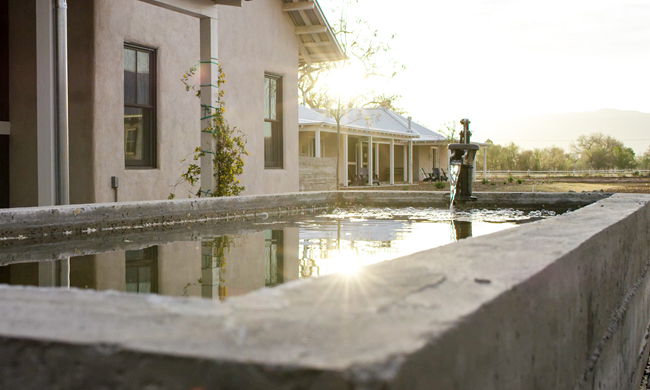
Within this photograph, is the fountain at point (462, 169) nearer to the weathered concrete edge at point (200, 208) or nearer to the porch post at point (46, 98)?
the weathered concrete edge at point (200, 208)

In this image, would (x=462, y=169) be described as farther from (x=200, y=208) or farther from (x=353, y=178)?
(x=353, y=178)

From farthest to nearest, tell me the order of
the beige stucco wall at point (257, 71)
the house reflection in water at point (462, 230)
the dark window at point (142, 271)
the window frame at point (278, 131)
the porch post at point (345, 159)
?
1. the porch post at point (345, 159)
2. the window frame at point (278, 131)
3. the beige stucco wall at point (257, 71)
4. the house reflection in water at point (462, 230)
5. the dark window at point (142, 271)

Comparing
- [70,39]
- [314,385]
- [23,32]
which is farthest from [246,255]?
[23,32]

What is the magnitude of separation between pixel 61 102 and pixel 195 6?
2238 mm

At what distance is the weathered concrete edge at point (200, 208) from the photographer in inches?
167

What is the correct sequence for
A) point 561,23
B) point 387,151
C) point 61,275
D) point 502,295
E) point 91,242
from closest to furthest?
point 502,295 < point 61,275 < point 91,242 < point 387,151 < point 561,23

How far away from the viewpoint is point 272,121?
37.0ft

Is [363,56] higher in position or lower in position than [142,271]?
higher

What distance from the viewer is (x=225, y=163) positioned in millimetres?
8016

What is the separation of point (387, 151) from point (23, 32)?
25.4 meters

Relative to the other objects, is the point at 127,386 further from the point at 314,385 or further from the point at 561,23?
the point at 561,23

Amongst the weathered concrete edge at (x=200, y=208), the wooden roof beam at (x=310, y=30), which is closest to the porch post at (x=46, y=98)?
the weathered concrete edge at (x=200, y=208)

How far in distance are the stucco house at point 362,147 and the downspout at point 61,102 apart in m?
10.8

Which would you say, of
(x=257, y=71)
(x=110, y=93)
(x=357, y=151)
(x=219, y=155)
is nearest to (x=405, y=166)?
(x=357, y=151)
